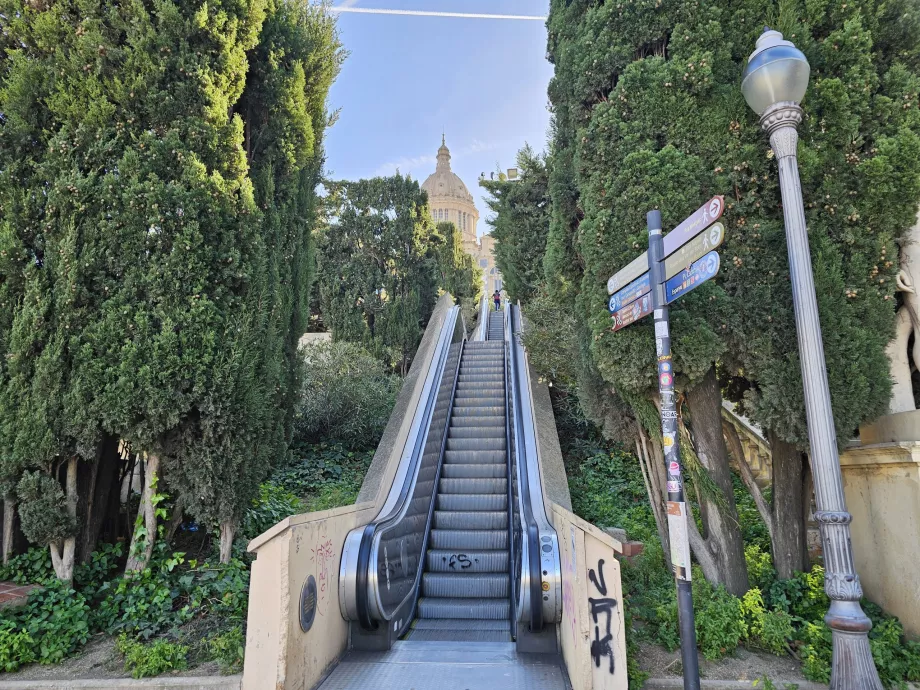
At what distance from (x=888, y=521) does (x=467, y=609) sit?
3.95m

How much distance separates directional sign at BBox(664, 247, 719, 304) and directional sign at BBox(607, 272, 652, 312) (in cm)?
20

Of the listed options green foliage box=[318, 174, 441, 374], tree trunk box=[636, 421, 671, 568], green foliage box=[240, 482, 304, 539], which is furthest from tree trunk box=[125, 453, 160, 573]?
green foliage box=[318, 174, 441, 374]

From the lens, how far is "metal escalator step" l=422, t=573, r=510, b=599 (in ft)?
19.0

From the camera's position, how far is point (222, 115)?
524 centimetres

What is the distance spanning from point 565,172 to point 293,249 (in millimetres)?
3487

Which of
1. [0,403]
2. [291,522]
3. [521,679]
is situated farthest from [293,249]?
[521,679]

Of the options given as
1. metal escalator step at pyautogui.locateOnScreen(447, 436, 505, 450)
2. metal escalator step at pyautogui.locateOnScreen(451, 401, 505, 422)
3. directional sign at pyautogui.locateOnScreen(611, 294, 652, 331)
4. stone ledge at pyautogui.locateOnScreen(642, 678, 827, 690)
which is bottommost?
stone ledge at pyautogui.locateOnScreen(642, 678, 827, 690)

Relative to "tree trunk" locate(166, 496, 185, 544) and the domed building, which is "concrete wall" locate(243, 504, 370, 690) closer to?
"tree trunk" locate(166, 496, 185, 544)

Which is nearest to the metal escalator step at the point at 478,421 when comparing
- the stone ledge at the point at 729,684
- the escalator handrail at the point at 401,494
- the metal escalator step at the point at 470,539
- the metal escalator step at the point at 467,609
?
the escalator handrail at the point at 401,494

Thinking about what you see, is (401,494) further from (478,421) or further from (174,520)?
(478,421)

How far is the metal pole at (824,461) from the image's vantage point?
10.7 ft

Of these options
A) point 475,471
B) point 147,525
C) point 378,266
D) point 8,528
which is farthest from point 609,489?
point 378,266

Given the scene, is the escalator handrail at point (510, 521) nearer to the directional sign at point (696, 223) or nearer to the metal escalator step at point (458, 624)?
the metal escalator step at point (458, 624)

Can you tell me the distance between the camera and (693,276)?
347 cm
